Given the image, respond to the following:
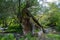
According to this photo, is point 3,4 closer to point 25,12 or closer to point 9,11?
point 9,11

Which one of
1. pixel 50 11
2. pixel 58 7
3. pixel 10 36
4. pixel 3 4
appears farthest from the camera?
pixel 58 7

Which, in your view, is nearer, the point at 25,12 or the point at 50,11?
the point at 25,12

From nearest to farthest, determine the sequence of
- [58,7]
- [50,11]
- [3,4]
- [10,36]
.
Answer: [10,36] < [3,4] < [50,11] < [58,7]

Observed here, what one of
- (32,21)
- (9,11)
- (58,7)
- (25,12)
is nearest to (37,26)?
(32,21)

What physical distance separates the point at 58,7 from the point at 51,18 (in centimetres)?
110

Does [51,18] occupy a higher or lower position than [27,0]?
lower

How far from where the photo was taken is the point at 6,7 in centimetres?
740

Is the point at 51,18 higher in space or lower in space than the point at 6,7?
lower

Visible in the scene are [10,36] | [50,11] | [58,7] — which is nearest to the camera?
[10,36]

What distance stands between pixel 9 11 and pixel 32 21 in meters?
1.14

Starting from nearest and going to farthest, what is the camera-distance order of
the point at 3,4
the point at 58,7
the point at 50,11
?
the point at 3,4 → the point at 50,11 → the point at 58,7

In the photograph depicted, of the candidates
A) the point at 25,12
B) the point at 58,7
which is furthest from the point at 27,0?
the point at 58,7

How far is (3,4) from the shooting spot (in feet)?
23.7

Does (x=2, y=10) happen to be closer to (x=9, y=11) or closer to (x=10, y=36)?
(x=9, y=11)
